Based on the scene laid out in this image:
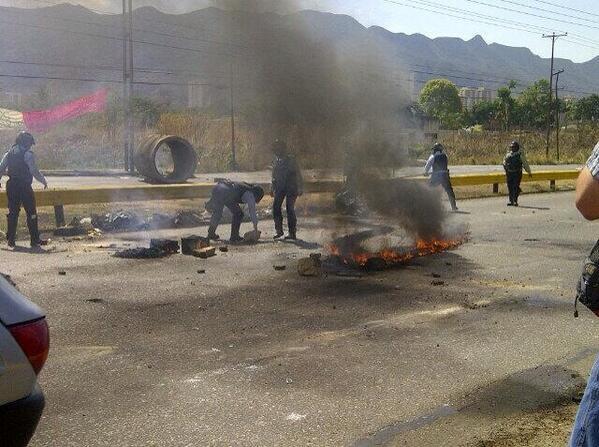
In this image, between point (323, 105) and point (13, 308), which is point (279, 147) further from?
point (13, 308)

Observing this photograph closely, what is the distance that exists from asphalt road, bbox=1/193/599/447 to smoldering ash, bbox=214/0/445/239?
1694mm

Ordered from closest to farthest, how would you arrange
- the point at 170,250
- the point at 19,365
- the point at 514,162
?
the point at 19,365 < the point at 170,250 < the point at 514,162

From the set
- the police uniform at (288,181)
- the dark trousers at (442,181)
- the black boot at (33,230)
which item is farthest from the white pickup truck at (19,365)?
the dark trousers at (442,181)

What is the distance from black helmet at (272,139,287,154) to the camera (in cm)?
1138

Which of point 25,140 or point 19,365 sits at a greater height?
point 25,140

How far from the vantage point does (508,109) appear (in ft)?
268

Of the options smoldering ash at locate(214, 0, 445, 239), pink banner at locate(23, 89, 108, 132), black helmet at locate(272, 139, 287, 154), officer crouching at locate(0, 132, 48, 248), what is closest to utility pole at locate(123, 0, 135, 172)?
smoldering ash at locate(214, 0, 445, 239)

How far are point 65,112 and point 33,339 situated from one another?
41877 millimetres

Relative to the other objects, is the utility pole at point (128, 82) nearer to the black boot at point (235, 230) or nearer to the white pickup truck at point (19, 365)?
the black boot at point (235, 230)

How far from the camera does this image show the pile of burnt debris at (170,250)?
9992 millimetres

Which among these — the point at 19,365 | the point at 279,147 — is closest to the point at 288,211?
the point at 279,147

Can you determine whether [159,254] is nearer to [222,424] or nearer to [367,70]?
[367,70]

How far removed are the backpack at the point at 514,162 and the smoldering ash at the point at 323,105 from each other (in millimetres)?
6327

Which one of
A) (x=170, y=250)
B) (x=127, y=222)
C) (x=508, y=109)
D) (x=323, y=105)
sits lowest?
(x=170, y=250)
